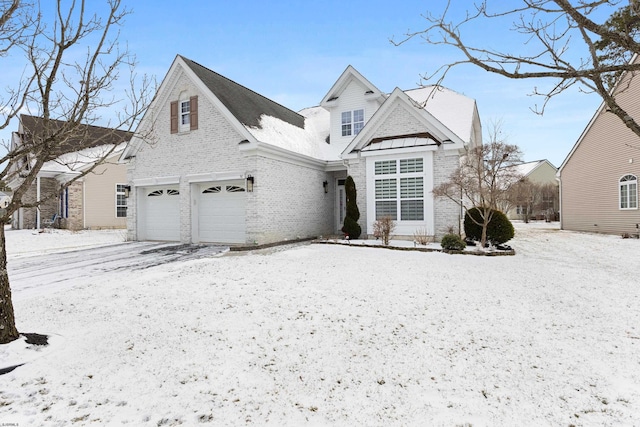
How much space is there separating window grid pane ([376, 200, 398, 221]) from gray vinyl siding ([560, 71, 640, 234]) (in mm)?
10437

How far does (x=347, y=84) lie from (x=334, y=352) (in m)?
14.9

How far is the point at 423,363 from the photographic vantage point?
3.76 metres

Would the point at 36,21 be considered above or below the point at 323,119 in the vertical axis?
below

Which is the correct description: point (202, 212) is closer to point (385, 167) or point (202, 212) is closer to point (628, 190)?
point (385, 167)

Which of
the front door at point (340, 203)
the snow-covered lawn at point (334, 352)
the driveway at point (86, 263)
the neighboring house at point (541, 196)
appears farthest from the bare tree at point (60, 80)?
the neighboring house at point (541, 196)

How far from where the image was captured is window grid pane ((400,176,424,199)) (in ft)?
42.7

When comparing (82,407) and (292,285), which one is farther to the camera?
(292,285)

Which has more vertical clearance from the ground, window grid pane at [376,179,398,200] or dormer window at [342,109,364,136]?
dormer window at [342,109,364,136]

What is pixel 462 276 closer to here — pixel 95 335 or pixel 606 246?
pixel 95 335

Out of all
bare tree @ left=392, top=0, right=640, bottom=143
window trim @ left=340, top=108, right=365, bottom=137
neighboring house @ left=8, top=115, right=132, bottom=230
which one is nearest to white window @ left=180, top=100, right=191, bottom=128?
window trim @ left=340, top=108, right=365, bottom=137

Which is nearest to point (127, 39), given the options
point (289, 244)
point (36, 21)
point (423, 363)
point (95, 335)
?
point (36, 21)

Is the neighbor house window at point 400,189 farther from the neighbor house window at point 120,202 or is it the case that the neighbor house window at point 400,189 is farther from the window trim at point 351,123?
the neighbor house window at point 120,202

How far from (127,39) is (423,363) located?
648 centimetres

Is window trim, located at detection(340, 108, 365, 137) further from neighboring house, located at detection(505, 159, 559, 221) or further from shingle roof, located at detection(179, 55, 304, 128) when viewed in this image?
neighboring house, located at detection(505, 159, 559, 221)
